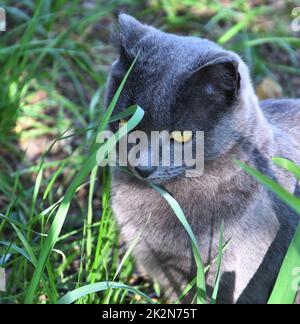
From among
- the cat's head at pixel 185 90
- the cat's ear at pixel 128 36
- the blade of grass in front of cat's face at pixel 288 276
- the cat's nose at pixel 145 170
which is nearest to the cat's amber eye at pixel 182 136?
the cat's head at pixel 185 90

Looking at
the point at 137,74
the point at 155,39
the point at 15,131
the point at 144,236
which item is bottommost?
the point at 144,236

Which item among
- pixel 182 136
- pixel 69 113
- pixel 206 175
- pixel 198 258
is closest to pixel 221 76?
pixel 182 136

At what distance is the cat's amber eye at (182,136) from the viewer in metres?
1.88

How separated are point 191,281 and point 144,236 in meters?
0.25

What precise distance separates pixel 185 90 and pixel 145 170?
11.3 inches

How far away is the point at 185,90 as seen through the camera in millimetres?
1865

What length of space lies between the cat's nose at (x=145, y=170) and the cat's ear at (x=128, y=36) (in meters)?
0.38

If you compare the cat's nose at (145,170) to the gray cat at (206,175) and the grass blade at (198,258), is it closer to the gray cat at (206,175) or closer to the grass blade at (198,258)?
the gray cat at (206,175)

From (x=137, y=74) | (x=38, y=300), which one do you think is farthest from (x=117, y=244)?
(x=137, y=74)

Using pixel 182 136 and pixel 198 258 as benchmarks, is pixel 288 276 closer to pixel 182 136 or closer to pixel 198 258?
pixel 198 258

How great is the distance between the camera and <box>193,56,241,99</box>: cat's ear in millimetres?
1800

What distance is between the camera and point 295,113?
244 centimetres

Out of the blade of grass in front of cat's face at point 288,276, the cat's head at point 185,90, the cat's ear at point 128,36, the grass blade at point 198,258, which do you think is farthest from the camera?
the cat's ear at point 128,36
